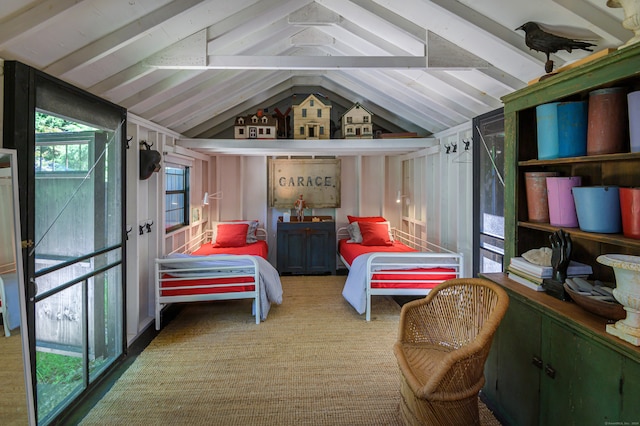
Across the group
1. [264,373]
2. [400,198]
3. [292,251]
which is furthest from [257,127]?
[264,373]

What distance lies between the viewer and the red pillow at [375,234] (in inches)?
212

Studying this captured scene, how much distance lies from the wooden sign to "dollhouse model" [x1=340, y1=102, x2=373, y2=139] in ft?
3.36

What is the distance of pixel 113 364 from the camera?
2812 mm

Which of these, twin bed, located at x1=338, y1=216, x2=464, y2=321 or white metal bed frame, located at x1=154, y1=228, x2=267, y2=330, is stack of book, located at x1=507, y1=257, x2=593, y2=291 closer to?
twin bed, located at x1=338, y1=216, x2=464, y2=321

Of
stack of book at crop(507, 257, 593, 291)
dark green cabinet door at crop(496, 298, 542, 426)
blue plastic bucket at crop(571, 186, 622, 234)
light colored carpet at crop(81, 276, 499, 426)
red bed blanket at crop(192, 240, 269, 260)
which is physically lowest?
light colored carpet at crop(81, 276, 499, 426)

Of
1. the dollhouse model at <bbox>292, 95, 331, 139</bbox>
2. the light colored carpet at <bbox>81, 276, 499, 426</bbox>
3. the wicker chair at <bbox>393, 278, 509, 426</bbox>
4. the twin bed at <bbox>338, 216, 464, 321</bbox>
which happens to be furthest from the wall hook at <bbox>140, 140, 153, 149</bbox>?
the wicker chair at <bbox>393, 278, 509, 426</bbox>

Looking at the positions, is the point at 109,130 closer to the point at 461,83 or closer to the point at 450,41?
the point at 450,41

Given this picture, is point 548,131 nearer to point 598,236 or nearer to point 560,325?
point 598,236

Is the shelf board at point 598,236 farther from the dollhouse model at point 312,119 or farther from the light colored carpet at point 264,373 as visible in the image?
the dollhouse model at point 312,119

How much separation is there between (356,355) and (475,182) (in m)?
2.24

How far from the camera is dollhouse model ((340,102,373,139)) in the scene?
17.0 feet

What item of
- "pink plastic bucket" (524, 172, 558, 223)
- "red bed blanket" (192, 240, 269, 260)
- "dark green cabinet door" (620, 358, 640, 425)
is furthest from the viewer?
"red bed blanket" (192, 240, 269, 260)

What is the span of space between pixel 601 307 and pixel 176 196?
4731mm

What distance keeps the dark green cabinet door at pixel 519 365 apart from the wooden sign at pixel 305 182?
434 cm
